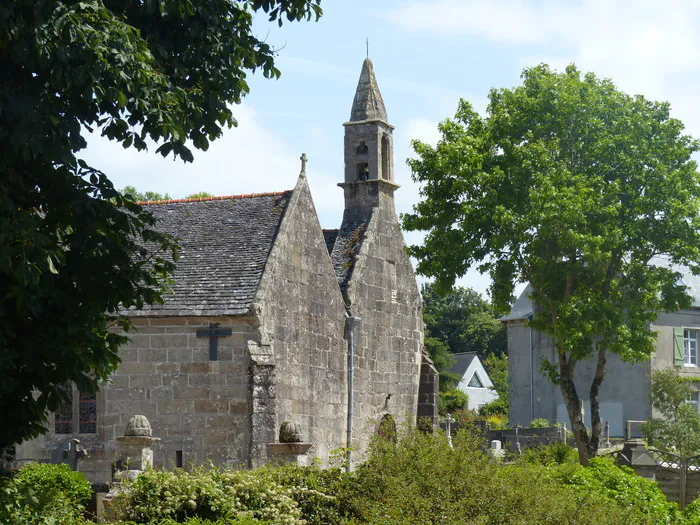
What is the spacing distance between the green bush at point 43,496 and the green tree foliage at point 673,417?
809 inches

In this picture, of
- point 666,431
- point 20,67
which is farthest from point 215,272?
point 666,431

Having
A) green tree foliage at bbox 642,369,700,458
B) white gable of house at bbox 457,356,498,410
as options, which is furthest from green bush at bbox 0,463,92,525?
white gable of house at bbox 457,356,498,410

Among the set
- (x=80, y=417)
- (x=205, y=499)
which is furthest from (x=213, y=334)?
(x=205, y=499)

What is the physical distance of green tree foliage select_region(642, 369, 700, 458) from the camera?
3525cm

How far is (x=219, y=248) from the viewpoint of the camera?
75.4 ft

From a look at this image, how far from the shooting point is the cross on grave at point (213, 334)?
2114 cm

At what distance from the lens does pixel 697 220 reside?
2570 cm

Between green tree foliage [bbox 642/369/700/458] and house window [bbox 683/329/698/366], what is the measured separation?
1.62 m

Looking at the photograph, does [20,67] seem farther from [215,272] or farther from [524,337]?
[524,337]

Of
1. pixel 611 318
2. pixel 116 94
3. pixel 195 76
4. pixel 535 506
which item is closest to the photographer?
pixel 116 94

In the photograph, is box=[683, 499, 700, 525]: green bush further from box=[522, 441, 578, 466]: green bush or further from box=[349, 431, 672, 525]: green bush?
box=[522, 441, 578, 466]: green bush

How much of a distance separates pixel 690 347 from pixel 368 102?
20699mm

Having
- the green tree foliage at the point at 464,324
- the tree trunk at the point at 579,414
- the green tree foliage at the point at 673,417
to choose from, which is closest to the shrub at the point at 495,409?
the green tree foliage at the point at 673,417

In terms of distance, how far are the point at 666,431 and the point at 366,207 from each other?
598 inches
